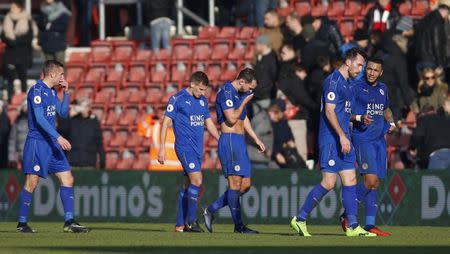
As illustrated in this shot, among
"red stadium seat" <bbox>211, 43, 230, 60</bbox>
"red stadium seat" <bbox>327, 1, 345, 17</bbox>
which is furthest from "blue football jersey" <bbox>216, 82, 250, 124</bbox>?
"red stadium seat" <bbox>211, 43, 230, 60</bbox>

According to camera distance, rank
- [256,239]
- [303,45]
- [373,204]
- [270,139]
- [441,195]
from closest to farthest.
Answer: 1. [256,239]
2. [373,204]
3. [441,195]
4. [270,139]
5. [303,45]

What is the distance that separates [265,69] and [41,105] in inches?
285

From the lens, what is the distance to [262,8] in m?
26.6

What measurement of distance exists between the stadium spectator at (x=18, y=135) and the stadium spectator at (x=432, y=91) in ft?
22.9

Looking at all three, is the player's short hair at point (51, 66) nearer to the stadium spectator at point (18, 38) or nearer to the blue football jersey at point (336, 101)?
the blue football jersey at point (336, 101)

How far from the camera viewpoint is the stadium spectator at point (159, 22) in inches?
1065

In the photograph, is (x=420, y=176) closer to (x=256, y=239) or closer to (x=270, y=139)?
(x=270, y=139)

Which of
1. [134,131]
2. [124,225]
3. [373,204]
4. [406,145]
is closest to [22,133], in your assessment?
[134,131]

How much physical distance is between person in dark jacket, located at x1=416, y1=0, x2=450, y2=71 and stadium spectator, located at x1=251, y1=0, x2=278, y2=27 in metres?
3.83

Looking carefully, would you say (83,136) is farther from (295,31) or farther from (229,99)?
(229,99)

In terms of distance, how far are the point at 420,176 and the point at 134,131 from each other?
7076 millimetres

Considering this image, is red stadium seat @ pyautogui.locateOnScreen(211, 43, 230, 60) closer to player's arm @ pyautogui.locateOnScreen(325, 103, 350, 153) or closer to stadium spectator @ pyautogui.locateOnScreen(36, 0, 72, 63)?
stadium spectator @ pyautogui.locateOnScreen(36, 0, 72, 63)

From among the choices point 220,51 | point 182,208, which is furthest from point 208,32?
point 182,208

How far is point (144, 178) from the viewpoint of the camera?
23328 mm
